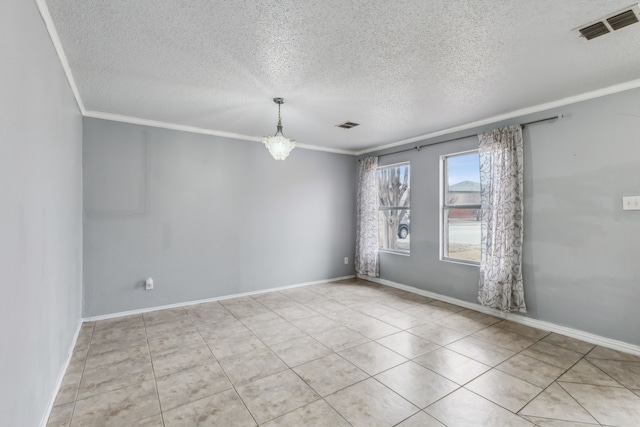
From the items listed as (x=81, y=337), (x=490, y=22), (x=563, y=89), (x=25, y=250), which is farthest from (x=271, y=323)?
(x=563, y=89)

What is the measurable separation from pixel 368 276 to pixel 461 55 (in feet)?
13.2

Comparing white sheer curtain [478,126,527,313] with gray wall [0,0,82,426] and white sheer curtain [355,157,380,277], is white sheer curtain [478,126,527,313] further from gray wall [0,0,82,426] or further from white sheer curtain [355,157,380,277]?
gray wall [0,0,82,426]

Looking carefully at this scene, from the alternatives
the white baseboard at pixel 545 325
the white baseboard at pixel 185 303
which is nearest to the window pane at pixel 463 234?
the white baseboard at pixel 545 325

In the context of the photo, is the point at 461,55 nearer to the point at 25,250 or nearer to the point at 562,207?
the point at 562,207

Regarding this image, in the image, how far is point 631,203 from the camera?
8.86 feet

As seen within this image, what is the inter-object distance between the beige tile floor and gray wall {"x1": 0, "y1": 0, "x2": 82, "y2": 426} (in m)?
0.51

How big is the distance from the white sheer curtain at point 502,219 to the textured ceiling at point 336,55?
39 cm

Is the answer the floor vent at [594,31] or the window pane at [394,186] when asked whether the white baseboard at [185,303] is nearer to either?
the window pane at [394,186]

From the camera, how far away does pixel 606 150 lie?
2.85 m

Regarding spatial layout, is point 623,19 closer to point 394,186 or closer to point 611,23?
point 611,23

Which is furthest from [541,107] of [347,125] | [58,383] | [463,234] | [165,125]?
[58,383]

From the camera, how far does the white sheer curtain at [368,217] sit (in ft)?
17.3

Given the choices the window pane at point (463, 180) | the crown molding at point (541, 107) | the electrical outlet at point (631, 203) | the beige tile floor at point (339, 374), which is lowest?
the beige tile floor at point (339, 374)

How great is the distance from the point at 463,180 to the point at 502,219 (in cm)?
89
